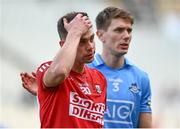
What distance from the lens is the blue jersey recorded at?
4.79m

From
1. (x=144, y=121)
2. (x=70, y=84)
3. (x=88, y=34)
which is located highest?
(x=88, y=34)

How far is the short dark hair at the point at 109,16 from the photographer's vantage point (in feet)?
16.3

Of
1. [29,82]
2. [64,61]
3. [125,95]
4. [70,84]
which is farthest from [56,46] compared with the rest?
[64,61]

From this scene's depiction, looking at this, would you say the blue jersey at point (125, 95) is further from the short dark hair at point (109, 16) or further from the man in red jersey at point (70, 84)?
the man in red jersey at point (70, 84)

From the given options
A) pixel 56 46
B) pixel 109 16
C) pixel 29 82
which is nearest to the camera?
pixel 29 82

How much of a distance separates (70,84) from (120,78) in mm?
1315

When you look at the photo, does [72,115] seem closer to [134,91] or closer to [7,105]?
[134,91]

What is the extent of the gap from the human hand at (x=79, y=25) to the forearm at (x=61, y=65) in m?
0.11

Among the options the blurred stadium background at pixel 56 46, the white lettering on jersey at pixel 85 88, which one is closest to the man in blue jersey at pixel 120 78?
the white lettering on jersey at pixel 85 88

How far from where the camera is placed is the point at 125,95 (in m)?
4.84

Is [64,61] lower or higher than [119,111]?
higher

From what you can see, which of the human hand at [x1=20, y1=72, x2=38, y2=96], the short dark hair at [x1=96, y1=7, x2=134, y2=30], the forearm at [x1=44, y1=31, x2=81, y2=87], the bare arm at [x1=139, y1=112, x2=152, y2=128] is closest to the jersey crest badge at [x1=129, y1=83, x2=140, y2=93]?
the bare arm at [x1=139, y1=112, x2=152, y2=128]

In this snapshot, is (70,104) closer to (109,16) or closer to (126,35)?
(126,35)

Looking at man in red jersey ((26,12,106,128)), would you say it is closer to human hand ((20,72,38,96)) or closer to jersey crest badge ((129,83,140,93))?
human hand ((20,72,38,96))
